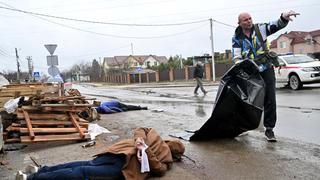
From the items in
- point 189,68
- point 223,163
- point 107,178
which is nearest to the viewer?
point 107,178

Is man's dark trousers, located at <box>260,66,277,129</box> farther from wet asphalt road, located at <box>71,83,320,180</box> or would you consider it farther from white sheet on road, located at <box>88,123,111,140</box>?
white sheet on road, located at <box>88,123,111,140</box>

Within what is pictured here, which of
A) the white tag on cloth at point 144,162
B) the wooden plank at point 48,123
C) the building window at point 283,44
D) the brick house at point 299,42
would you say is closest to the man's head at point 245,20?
the white tag on cloth at point 144,162

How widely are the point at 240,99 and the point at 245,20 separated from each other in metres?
1.19

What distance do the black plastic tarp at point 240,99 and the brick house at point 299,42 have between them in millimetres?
58614

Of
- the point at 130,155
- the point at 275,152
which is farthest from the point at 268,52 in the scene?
the point at 130,155

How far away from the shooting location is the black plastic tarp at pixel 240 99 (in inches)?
211

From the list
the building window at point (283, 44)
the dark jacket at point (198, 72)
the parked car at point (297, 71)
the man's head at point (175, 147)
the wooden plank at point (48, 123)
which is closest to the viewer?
the man's head at point (175, 147)

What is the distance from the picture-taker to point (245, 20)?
5613 millimetres

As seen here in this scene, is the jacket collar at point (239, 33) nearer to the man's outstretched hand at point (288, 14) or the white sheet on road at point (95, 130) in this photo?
the man's outstretched hand at point (288, 14)

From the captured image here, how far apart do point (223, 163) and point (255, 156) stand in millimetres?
501

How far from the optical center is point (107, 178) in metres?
3.91

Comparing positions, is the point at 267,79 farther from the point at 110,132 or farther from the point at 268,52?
the point at 110,132

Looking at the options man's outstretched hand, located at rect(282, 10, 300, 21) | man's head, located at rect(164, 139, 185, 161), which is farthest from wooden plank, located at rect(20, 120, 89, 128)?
man's outstretched hand, located at rect(282, 10, 300, 21)

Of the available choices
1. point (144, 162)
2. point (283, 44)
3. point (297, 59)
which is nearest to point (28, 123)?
point (144, 162)
